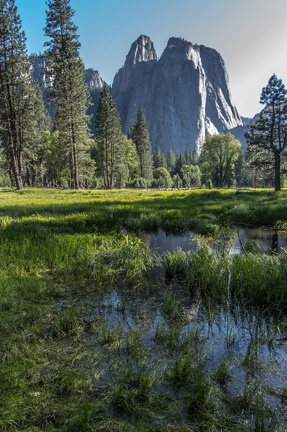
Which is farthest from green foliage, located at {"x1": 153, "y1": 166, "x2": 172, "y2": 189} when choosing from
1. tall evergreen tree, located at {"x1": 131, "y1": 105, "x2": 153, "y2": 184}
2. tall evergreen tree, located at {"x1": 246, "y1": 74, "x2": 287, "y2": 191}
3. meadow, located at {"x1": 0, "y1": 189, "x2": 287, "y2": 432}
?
meadow, located at {"x1": 0, "y1": 189, "x2": 287, "y2": 432}

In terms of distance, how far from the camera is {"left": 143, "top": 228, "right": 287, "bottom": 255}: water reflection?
34.6ft

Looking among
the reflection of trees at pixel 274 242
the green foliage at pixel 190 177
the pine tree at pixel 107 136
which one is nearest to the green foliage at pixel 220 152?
the pine tree at pixel 107 136

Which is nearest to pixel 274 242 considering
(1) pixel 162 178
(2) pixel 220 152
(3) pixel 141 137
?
(2) pixel 220 152

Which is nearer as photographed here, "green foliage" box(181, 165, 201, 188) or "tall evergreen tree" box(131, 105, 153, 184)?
"tall evergreen tree" box(131, 105, 153, 184)

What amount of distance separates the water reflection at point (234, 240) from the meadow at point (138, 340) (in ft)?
8.19

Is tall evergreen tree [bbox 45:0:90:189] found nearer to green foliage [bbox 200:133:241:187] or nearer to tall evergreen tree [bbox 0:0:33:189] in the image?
tall evergreen tree [bbox 0:0:33:189]

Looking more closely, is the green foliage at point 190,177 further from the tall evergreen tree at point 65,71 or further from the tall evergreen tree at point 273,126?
the tall evergreen tree at point 65,71

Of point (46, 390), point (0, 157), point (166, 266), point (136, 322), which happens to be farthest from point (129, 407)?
point (0, 157)

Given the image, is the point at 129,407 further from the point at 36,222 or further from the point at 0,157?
the point at 0,157

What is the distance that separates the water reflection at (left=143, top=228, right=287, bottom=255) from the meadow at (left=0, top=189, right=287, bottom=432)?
2498mm

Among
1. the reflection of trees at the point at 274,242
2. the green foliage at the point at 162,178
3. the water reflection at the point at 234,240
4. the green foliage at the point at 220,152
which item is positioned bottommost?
the reflection of trees at the point at 274,242

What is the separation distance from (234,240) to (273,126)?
34.0 meters

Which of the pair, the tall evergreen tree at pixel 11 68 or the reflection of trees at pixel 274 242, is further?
the tall evergreen tree at pixel 11 68

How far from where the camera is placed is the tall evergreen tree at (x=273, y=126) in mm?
38938
